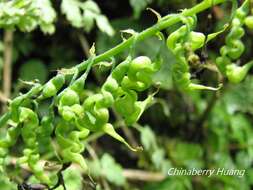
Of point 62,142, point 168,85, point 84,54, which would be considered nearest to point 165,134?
point 168,85

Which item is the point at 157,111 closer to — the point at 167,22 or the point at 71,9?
the point at 71,9

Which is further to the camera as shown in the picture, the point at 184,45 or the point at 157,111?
the point at 157,111

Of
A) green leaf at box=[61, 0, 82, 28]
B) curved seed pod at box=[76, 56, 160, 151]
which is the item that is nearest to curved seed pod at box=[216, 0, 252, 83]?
curved seed pod at box=[76, 56, 160, 151]

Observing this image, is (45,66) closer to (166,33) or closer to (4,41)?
(4,41)

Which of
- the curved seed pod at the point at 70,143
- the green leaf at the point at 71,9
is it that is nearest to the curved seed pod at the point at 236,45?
the curved seed pod at the point at 70,143

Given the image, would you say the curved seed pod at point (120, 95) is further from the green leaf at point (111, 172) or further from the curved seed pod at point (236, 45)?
the green leaf at point (111, 172)

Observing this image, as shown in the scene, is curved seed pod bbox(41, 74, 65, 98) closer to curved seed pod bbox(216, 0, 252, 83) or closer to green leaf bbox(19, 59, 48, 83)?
curved seed pod bbox(216, 0, 252, 83)

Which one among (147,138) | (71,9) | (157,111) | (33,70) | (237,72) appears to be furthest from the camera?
(157,111)

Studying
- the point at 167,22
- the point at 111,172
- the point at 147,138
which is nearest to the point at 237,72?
the point at 167,22

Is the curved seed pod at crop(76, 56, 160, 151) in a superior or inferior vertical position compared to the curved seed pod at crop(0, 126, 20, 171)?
superior
